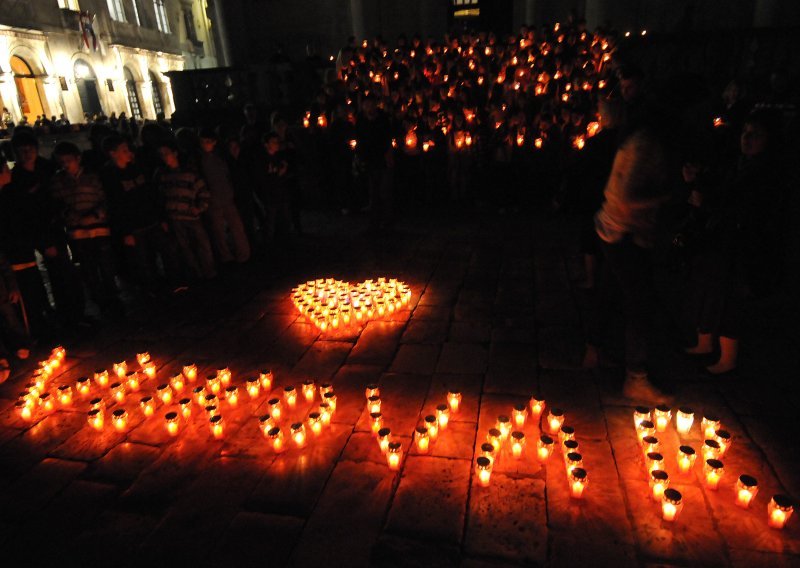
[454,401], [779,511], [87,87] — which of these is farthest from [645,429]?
[87,87]

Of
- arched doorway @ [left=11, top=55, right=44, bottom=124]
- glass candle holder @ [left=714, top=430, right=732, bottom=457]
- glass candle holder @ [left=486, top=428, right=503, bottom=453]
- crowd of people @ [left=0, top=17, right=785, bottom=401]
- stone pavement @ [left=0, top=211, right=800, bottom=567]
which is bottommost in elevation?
stone pavement @ [left=0, top=211, right=800, bottom=567]

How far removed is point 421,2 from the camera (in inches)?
650

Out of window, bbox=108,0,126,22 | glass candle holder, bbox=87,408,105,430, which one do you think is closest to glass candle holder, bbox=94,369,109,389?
glass candle holder, bbox=87,408,105,430

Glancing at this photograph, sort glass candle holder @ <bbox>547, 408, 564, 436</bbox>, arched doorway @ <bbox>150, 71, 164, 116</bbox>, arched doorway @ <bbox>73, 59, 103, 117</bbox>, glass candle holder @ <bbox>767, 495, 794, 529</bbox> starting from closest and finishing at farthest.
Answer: glass candle holder @ <bbox>767, 495, 794, 529</bbox> → glass candle holder @ <bbox>547, 408, 564, 436</bbox> → arched doorway @ <bbox>73, 59, 103, 117</bbox> → arched doorway @ <bbox>150, 71, 164, 116</bbox>

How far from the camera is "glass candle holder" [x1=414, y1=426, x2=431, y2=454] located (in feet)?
9.86

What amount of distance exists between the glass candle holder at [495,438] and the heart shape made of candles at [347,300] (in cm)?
220

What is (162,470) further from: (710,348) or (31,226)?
(710,348)

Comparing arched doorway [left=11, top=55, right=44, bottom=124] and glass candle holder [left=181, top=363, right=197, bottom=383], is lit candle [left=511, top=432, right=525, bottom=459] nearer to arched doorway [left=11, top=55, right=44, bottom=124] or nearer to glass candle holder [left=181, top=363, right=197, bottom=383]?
glass candle holder [left=181, top=363, right=197, bottom=383]

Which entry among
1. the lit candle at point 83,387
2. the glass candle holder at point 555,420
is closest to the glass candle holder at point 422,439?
the glass candle holder at point 555,420

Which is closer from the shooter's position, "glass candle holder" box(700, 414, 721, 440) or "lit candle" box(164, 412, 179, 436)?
"glass candle holder" box(700, 414, 721, 440)

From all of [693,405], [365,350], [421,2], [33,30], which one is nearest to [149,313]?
[365,350]

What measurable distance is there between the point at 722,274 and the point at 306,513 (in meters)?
3.26

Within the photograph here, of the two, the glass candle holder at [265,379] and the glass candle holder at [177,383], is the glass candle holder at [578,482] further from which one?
the glass candle holder at [177,383]

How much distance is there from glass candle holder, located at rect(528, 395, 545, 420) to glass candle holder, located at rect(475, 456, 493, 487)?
2.27 ft
